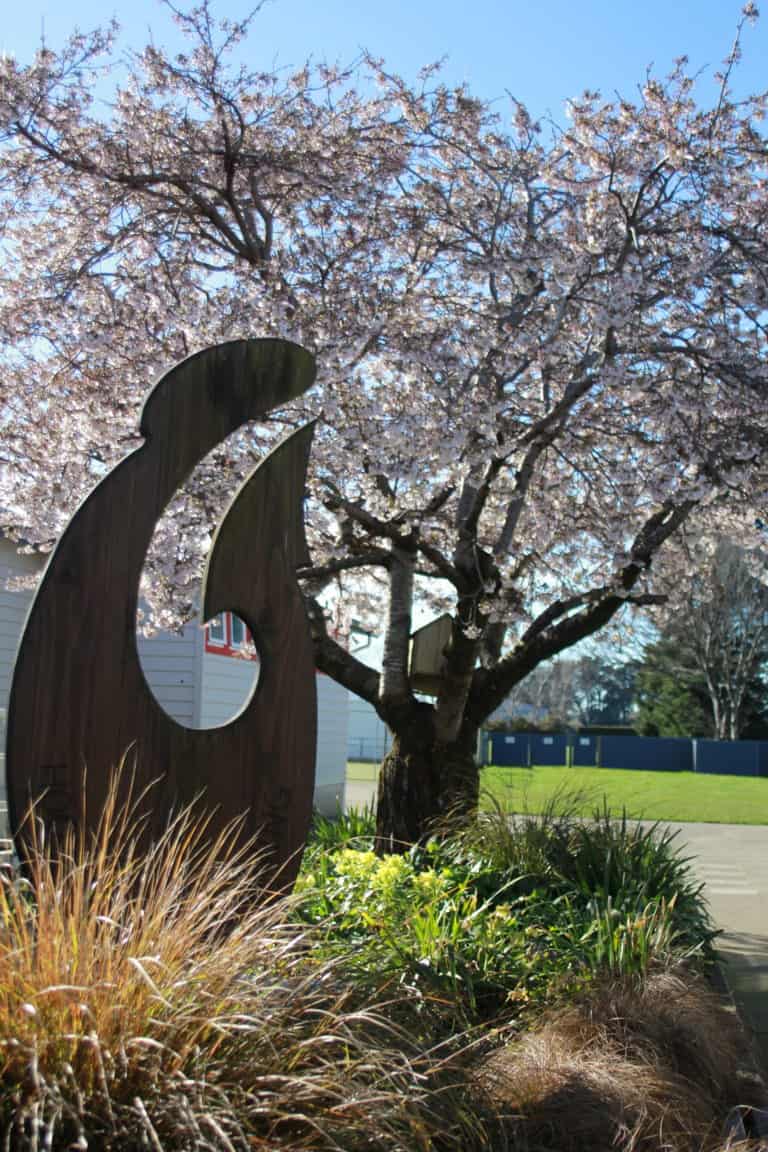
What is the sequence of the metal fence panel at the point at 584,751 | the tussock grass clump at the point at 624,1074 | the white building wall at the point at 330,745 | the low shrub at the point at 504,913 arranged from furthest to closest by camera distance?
the metal fence panel at the point at 584,751, the white building wall at the point at 330,745, the low shrub at the point at 504,913, the tussock grass clump at the point at 624,1074

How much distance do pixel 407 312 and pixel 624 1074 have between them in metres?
5.73

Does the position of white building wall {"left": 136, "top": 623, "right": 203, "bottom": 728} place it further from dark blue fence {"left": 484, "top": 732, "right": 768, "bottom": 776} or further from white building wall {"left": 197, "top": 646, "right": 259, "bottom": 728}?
dark blue fence {"left": 484, "top": 732, "right": 768, "bottom": 776}

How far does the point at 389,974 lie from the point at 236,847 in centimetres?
105

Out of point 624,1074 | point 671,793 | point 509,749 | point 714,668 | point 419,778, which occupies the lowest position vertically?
point 624,1074

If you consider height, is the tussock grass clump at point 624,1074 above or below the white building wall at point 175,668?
below

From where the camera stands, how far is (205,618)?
463cm

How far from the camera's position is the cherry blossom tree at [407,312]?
7770 mm

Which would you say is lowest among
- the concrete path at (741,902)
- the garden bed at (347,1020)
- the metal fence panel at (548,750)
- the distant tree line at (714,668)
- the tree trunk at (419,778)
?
the concrete path at (741,902)

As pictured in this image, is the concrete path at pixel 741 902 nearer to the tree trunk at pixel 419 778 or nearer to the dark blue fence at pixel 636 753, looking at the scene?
the tree trunk at pixel 419 778

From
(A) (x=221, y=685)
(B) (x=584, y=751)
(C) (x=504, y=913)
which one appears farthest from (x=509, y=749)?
(C) (x=504, y=913)

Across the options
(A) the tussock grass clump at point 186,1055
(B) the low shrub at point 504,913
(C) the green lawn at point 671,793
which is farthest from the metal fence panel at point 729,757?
(A) the tussock grass clump at point 186,1055

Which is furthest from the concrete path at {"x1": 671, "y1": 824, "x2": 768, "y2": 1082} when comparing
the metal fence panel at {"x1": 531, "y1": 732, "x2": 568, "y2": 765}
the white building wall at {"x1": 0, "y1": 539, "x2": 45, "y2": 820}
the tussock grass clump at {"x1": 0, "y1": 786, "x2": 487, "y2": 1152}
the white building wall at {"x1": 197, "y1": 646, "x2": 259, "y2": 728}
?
the metal fence panel at {"x1": 531, "y1": 732, "x2": 568, "y2": 765}

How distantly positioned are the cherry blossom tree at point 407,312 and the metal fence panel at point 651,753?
99.1ft

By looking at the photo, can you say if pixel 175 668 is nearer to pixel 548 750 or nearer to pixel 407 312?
pixel 407 312
